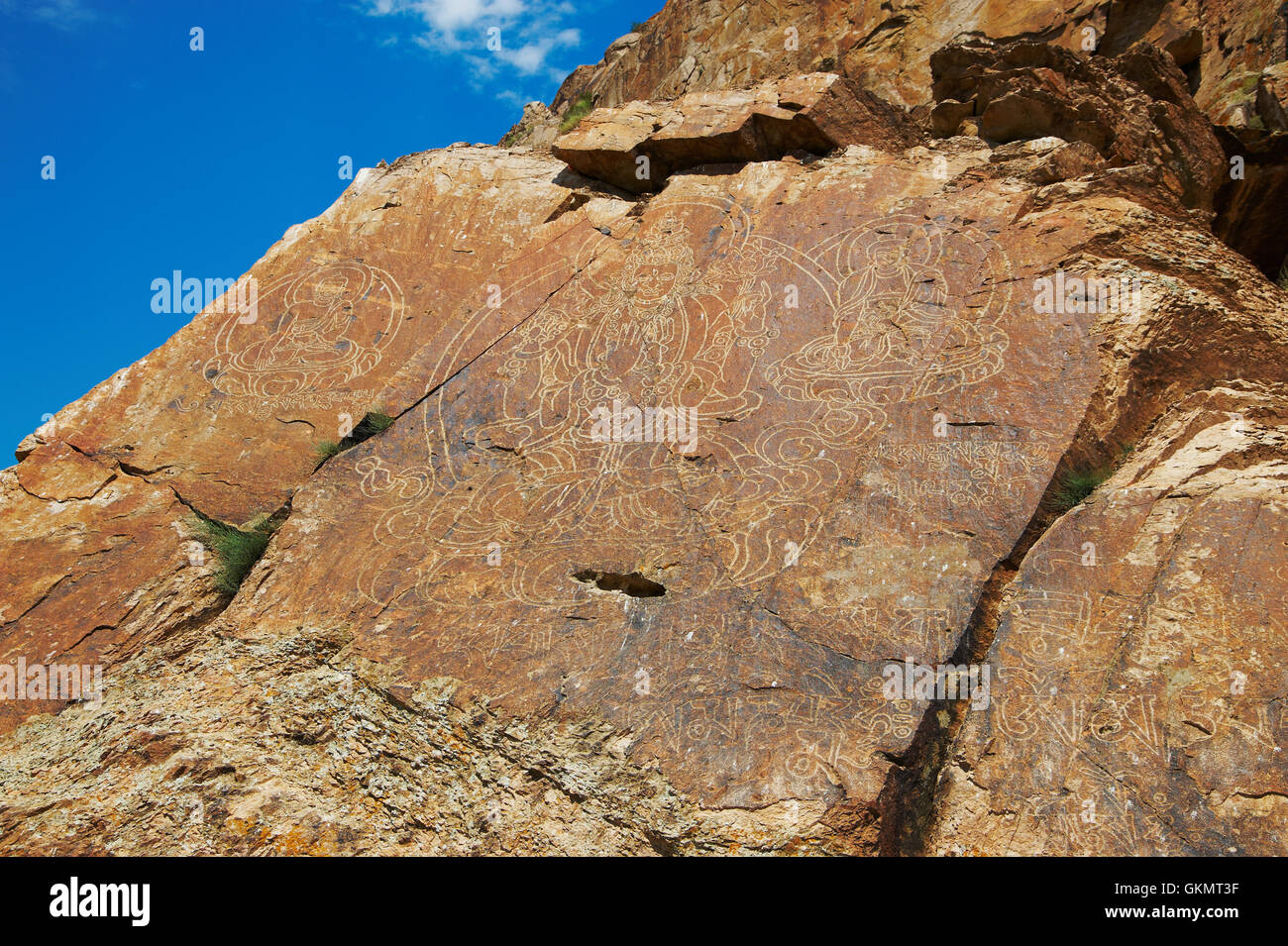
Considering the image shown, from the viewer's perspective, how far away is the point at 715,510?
5.44m

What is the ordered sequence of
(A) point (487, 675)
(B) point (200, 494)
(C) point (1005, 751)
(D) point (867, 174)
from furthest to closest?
1. (D) point (867, 174)
2. (B) point (200, 494)
3. (A) point (487, 675)
4. (C) point (1005, 751)

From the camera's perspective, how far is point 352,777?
466 cm

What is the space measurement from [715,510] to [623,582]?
2.27 feet

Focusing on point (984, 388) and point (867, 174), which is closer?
point (984, 388)

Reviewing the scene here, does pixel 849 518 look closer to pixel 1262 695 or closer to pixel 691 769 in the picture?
pixel 691 769

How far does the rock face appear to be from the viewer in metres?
4.18

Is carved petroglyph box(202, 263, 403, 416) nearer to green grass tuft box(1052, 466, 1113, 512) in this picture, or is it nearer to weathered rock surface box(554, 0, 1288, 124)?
green grass tuft box(1052, 466, 1113, 512)

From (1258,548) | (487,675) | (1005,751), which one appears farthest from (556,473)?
(1258,548)

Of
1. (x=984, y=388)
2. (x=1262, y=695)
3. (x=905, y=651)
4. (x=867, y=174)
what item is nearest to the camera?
(x=1262, y=695)

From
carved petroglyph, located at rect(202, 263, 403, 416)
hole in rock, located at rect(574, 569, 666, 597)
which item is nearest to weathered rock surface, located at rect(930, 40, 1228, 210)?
hole in rock, located at rect(574, 569, 666, 597)

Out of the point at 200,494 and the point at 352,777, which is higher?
the point at 200,494

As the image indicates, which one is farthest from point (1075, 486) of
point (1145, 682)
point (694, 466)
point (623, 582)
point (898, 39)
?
point (898, 39)

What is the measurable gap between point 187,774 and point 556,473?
2643 millimetres

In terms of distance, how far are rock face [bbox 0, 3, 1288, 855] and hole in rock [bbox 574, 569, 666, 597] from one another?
0.8 inches
